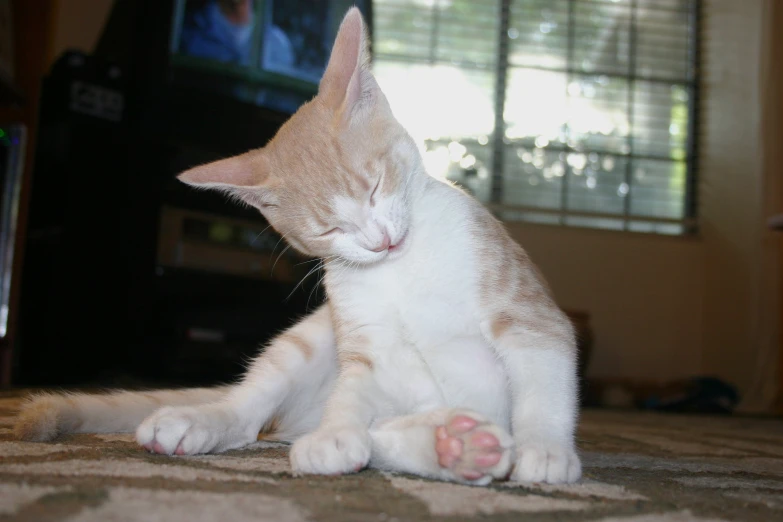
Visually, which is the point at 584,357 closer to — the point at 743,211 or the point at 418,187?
the point at 743,211

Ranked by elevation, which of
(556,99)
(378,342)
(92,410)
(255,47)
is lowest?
(92,410)

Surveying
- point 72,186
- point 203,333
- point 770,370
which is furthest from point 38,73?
point 770,370

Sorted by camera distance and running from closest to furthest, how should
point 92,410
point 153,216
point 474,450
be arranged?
point 474,450 → point 92,410 → point 153,216

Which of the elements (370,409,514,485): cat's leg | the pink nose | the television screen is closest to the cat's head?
the pink nose

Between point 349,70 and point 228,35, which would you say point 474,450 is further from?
point 228,35

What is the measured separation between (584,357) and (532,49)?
234cm

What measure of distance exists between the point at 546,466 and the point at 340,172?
679 millimetres

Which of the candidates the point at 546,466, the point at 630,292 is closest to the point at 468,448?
the point at 546,466

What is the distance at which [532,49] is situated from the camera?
5172 mm

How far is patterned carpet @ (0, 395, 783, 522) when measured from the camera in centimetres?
68

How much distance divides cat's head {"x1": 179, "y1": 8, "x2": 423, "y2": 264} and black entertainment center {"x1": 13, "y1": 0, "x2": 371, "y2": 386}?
4.24 feet

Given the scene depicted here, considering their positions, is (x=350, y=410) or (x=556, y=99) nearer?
(x=350, y=410)

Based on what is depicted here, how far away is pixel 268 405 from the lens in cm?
130

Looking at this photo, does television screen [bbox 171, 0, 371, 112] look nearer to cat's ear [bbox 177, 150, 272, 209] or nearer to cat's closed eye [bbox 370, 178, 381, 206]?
cat's ear [bbox 177, 150, 272, 209]
